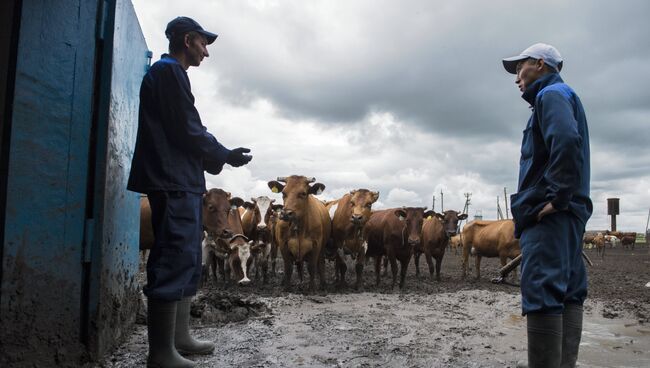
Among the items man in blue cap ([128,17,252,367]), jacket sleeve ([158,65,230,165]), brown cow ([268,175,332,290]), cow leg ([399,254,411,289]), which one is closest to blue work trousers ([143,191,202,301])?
man in blue cap ([128,17,252,367])

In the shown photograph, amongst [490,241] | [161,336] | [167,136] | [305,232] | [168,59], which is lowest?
[161,336]

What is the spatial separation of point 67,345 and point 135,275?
1.56m

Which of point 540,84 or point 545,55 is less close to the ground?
point 545,55

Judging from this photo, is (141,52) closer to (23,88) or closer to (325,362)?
(23,88)

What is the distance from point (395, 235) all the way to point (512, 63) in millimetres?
8584

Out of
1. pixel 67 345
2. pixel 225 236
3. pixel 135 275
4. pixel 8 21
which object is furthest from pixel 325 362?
pixel 225 236

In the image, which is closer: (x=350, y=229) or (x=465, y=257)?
(x=350, y=229)

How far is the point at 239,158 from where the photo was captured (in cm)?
361

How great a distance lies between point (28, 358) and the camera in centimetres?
286

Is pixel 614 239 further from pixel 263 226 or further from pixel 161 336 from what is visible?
pixel 161 336

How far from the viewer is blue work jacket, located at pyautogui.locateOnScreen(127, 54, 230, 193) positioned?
3.19 metres

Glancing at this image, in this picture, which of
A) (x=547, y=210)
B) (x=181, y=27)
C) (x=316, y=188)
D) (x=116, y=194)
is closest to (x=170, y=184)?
(x=116, y=194)

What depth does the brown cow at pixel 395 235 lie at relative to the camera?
11586mm

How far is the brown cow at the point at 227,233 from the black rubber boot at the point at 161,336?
6.85m
